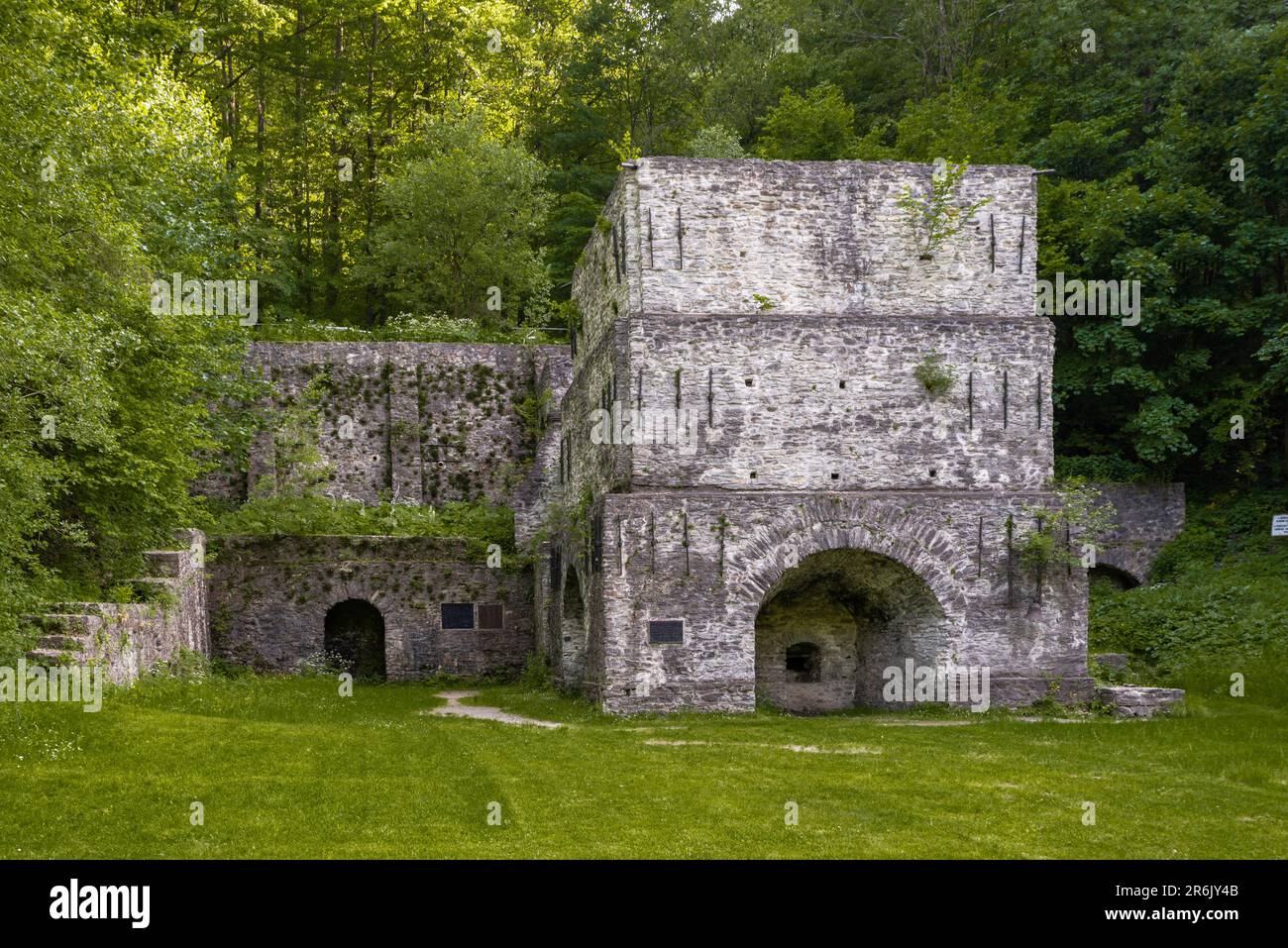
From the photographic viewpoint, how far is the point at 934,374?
2259 centimetres

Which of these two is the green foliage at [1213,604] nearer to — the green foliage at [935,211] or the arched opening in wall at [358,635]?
the green foliage at [935,211]

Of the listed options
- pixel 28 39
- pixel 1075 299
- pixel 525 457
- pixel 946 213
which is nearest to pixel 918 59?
pixel 1075 299

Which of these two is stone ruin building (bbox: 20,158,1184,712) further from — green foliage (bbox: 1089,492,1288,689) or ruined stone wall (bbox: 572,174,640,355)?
green foliage (bbox: 1089,492,1288,689)

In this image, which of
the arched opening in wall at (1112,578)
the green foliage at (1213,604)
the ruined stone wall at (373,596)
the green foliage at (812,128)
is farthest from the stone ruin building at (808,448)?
the green foliage at (812,128)

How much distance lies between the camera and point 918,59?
45031 millimetres

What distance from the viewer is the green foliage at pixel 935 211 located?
2292 centimetres

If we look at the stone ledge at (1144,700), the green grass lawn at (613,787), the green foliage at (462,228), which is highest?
the green foliage at (462,228)

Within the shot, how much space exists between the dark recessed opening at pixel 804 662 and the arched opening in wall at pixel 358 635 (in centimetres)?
1039

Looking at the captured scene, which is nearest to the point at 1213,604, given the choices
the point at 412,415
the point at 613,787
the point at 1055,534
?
the point at 1055,534

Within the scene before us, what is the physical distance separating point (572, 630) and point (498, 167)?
21.1 meters

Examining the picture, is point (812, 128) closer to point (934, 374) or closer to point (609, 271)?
point (609, 271)

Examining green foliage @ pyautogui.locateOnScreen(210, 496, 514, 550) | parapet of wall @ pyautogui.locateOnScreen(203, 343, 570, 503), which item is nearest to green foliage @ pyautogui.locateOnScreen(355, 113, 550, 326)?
parapet of wall @ pyautogui.locateOnScreen(203, 343, 570, 503)

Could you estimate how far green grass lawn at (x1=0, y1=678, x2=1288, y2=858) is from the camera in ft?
36.7

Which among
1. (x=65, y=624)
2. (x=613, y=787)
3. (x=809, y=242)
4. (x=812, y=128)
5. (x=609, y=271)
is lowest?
(x=613, y=787)
